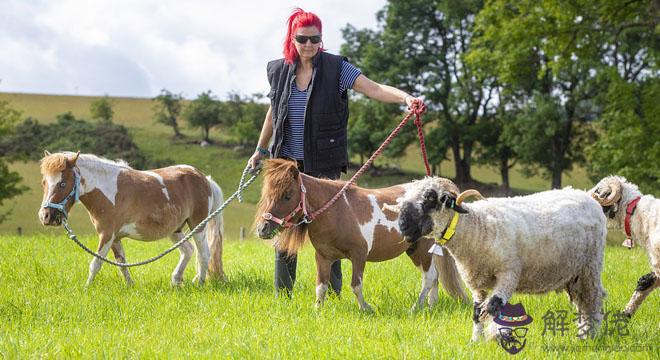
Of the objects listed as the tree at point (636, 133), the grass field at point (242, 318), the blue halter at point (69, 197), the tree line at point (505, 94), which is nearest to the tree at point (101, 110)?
the tree line at point (505, 94)

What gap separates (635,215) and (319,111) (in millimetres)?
3745

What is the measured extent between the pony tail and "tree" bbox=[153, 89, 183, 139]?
7192 centimetres

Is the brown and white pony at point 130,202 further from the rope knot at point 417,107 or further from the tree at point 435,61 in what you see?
the tree at point 435,61

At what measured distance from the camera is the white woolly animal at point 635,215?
709 cm

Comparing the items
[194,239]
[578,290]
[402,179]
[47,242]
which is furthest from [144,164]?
[578,290]

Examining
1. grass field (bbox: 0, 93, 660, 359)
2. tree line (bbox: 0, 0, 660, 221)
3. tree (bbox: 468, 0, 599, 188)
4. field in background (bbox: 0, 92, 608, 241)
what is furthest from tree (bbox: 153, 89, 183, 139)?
grass field (bbox: 0, 93, 660, 359)

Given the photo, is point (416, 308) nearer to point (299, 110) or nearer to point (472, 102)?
point (299, 110)

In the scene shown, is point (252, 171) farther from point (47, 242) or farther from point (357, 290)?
point (47, 242)

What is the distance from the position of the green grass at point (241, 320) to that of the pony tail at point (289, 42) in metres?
2.70

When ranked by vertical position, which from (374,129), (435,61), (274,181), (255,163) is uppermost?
(435,61)

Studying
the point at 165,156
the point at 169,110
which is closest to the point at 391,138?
the point at 165,156

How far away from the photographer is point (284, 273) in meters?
7.75

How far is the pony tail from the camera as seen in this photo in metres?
7.01

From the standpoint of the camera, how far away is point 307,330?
605 centimetres
